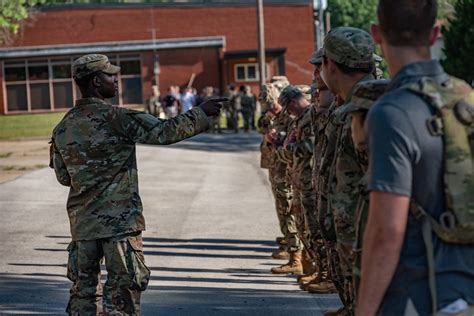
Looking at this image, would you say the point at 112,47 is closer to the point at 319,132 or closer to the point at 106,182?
the point at 319,132

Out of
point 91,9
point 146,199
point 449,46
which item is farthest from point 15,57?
point 146,199

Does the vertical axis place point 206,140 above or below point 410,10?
below

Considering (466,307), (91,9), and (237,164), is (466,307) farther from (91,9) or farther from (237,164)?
(91,9)

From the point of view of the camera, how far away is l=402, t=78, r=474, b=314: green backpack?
359cm

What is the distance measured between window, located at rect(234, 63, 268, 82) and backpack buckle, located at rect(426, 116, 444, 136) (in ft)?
173

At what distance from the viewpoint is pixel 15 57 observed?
191 feet

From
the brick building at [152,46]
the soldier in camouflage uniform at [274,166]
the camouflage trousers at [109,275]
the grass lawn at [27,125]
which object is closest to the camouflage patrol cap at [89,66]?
the camouflage trousers at [109,275]

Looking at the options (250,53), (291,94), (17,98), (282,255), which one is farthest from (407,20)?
(17,98)

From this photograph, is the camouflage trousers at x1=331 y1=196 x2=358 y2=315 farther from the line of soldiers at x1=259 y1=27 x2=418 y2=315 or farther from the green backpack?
the green backpack

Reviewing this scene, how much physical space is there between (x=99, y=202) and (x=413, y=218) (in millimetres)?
3418

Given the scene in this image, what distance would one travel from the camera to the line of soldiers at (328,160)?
4621 millimetres

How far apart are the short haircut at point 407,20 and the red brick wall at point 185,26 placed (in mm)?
54945

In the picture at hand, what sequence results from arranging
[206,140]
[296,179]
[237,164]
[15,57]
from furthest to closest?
[15,57] → [206,140] → [237,164] → [296,179]

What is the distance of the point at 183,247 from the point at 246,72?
43.7 metres
